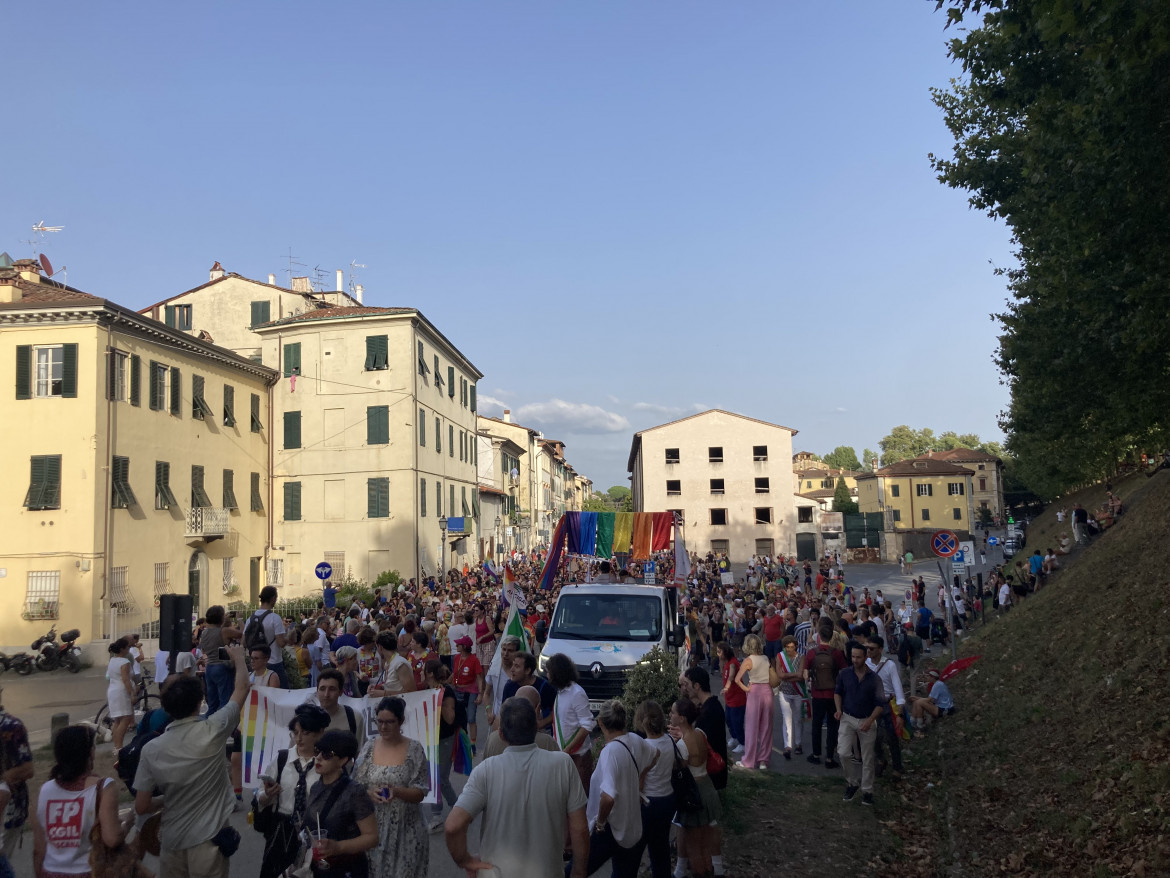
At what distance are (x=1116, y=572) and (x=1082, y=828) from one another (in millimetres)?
8520

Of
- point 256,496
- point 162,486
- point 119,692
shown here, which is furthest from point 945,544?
point 256,496

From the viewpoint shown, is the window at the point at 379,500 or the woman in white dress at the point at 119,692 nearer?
Answer: the woman in white dress at the point at 119,692

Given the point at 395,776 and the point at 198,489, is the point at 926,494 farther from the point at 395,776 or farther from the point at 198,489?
the point at 395,776

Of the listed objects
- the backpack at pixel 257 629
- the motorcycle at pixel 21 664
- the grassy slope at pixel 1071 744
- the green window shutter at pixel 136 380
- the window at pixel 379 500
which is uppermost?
the green window shutter at pixel 136 380

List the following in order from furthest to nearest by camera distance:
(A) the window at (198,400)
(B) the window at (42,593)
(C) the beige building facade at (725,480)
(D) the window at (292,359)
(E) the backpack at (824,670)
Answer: (C) the beige building facade at (725,480) < (D) the window at (292,359) < (A) the window at (198,400) < (B) the window at (42,593) < (E) the backpack at (824,670)

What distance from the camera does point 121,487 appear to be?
23469 millimetres

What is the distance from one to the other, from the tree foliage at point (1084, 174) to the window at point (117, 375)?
2252 cm

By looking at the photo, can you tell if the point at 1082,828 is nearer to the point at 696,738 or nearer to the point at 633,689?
the point at 696,738

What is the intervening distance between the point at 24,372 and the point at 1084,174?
26.2 meters

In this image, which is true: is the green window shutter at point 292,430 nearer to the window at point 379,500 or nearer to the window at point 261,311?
the window at point 379,500

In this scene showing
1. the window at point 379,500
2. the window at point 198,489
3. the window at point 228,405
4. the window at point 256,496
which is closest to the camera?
the window at point 198,489

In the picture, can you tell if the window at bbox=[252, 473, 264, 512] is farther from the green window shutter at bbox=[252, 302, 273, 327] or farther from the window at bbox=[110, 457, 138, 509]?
the window at bbox=[110, 457, 138, 509]

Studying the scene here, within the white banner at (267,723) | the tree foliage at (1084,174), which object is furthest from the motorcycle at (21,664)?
the tree foliage at (1084,174)

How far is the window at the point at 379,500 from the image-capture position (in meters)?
32.8
